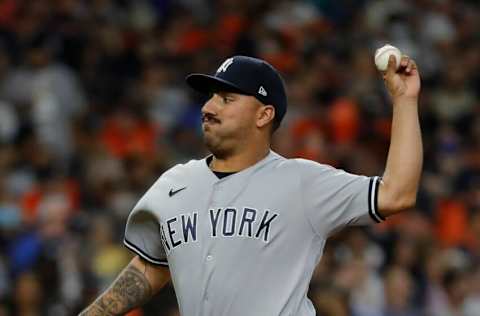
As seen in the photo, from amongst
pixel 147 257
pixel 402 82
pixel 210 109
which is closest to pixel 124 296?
pixel 147 257

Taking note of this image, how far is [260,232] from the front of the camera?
467cm

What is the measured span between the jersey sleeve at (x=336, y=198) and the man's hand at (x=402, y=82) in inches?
11.9

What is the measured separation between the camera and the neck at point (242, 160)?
4.86 metres

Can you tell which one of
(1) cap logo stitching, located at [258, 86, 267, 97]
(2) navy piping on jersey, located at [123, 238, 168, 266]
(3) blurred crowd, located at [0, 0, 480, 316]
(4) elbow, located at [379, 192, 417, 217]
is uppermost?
(1) cap logo stitching, located at [258, 86, 267, 97]

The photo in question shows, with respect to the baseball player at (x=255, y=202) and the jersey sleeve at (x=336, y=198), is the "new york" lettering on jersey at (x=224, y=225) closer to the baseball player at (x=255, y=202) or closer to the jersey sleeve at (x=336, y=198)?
the baseball player at (x=255, y=202)

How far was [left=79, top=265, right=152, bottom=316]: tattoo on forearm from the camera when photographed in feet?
16.3

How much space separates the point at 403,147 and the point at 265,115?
64 cm

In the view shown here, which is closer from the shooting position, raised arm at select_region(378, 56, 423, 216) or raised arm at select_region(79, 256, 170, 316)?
raised arm at select_region(378, 56, 423, 216)

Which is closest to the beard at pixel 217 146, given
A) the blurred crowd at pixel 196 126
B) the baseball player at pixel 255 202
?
the baseball player at pixel 255 202

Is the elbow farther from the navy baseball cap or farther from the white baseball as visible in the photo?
the navy baseball cap

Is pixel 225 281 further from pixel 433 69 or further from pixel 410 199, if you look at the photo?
pixel 433 69

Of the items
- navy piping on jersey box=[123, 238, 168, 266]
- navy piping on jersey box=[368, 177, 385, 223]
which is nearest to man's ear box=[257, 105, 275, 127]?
navy piping on jersey box=[368, 177, 385, 223]

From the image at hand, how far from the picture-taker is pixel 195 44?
506 inches

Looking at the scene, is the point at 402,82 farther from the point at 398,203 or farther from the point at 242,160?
the point at 242,160
